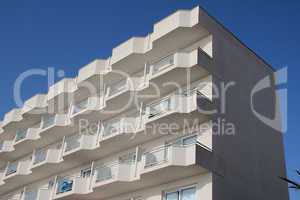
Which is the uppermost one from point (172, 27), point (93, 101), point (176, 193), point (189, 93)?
point (172, 27)

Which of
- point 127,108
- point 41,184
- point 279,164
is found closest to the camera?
point 279,164

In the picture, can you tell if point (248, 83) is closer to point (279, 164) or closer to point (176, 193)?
point (279, 164)

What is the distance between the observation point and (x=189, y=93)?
25484 mm

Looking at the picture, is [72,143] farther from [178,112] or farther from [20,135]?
[178,112]

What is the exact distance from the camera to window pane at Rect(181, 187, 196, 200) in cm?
2239

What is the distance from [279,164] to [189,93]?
8.66 m

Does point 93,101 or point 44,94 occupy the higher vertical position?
point 44,94

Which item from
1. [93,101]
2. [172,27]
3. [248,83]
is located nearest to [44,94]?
[93,101]

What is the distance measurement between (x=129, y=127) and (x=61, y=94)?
10.7 metres

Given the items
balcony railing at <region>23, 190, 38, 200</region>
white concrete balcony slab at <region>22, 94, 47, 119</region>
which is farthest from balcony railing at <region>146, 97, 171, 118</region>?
white concrete balcony slab at <region>22, 94, 47, 119</region>

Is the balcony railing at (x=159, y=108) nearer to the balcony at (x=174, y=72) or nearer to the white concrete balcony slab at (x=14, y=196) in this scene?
the balcony at (x=174, y=72)

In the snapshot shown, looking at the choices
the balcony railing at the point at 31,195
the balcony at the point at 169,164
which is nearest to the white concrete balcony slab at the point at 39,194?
the balcony railing at the point at 31,195

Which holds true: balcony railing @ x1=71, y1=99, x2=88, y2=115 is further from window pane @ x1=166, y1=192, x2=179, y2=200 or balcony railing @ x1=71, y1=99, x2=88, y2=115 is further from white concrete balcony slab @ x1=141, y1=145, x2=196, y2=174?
window pane @ x1=166, y1=192, x2=179, y2=200

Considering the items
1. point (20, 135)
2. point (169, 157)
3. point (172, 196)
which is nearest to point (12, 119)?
point (20, 135)
